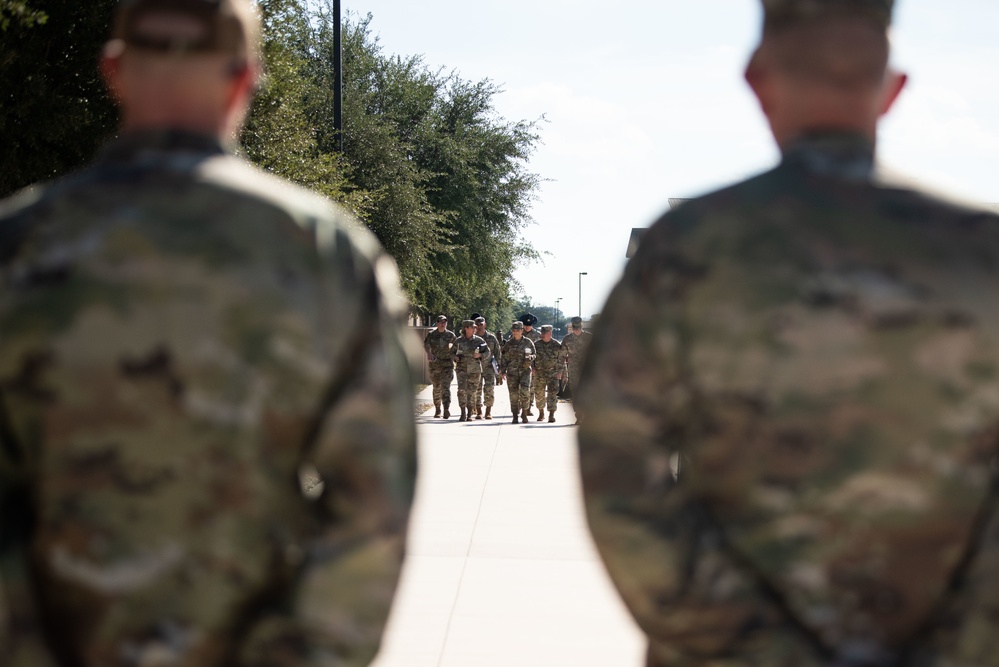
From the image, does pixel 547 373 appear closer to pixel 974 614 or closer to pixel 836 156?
pixel 836 156

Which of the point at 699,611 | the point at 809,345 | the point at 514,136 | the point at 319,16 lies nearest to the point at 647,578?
the point at 699,611

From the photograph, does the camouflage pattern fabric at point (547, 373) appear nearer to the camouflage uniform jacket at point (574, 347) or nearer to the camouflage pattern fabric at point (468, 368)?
the camouflage uniform jacket at point (574, 347)

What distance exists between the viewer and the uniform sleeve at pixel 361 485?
2.11 meters

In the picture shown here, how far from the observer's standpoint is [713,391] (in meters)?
2.27

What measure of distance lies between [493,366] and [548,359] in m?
1.10

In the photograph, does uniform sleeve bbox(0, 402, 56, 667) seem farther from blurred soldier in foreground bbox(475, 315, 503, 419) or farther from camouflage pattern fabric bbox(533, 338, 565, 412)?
blurred soldier in foreground bbox(475, 315, 503, 419)

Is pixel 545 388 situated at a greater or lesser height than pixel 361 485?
lesser

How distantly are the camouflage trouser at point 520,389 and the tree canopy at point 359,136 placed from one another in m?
4.08

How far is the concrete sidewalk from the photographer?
6035 mm

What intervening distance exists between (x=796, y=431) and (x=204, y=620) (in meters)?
1.13

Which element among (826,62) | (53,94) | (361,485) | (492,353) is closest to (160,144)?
(361,485)

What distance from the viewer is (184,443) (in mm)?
2139

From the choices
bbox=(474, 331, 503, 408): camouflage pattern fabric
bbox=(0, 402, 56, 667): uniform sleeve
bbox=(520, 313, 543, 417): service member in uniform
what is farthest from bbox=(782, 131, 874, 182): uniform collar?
bbox=(520, 313, 543, 417): service member in uniform

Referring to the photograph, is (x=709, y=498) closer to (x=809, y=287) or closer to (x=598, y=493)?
(x=598, y=493)
